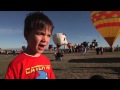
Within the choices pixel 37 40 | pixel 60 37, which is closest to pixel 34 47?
pixel 37 40

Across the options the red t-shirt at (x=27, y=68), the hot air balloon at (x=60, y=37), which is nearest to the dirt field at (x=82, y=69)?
the hot air balloon at (x=60, y=37)

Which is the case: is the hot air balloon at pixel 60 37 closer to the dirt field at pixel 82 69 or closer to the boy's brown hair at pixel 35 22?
the dirt field at pixel 82 69

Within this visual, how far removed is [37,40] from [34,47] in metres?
0.06

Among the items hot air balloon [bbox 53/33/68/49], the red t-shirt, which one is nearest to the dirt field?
hot air balloon [bbox 53/33/68/49]

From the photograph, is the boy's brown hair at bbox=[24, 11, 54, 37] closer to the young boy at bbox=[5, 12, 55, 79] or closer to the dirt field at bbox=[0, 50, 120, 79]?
the young boy at bbox=[5, 12, 55, 79]

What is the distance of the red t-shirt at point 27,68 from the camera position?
1.85 metres

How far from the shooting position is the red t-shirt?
1.85 meters

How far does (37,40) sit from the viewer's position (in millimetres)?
1924

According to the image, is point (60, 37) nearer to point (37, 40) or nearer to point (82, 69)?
point (82, 69)
